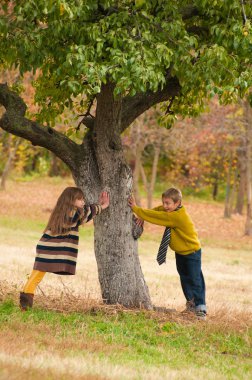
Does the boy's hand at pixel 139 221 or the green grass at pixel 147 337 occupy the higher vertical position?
the boy's hand at pixel 139 221

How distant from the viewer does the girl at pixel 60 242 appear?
959 cm

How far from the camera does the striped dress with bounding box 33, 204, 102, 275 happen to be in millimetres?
9578

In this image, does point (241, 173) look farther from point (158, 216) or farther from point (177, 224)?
point (158, 216)

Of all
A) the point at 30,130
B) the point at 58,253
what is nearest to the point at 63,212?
the point at 58,253

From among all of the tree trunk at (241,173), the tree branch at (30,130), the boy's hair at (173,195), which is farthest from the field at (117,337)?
the tree trunk at (241,173)

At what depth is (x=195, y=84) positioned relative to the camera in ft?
→ 30.6

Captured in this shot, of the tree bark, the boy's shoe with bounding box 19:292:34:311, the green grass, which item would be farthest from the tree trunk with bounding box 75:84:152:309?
the boy's shoe with bounding box 19:292:34:311

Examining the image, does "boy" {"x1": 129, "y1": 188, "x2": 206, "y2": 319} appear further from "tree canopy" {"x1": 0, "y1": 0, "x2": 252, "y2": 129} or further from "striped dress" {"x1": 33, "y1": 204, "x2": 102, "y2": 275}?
"tree canopy" {"x1": 0, "y1": 0, "x2": 252, "y2": 129}

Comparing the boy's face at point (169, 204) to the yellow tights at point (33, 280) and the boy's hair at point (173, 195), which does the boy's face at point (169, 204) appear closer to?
the boy's hair at point (173, 195)

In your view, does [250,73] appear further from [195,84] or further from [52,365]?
[52,365]

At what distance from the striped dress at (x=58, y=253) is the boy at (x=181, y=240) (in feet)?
3.54

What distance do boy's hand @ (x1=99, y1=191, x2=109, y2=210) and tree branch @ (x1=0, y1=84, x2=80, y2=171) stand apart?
0.58m

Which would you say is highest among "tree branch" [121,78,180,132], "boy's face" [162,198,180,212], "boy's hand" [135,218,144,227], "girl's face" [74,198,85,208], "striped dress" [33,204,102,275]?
"tree branch" [121,78,180,132]

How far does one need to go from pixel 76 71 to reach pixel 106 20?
76cm
